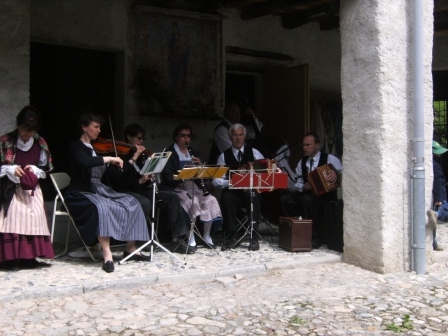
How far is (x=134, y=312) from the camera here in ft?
15.1

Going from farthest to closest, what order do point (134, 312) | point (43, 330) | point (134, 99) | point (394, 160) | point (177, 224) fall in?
point (134, 99)
point (177, 224)
point (394, 160)
point (134, 312)
point (43, 330)

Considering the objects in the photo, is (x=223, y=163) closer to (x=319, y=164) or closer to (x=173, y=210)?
(x=173, y=210)

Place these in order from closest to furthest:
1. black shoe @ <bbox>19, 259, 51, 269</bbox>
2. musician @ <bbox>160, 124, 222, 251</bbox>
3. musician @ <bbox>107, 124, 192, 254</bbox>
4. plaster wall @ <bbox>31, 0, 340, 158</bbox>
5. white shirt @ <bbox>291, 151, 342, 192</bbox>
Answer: black shoe @ <bbox>19, 259, 51, 269</bbox>, musician @ <bbox>107, 124, 192, 254</bbox>, musician @ <bbox>160, 124, 222, 251</bbox>, white shirt @ <bbox>291, 151, 342, 192</bbox>, plaster wall @ <bbox>31, 0, 340, 158</bbox>

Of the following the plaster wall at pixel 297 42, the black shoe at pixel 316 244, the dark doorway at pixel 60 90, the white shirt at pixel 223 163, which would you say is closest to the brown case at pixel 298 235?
the black shoe at pixel 316 244

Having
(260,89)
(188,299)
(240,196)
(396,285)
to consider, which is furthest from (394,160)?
(260,89)

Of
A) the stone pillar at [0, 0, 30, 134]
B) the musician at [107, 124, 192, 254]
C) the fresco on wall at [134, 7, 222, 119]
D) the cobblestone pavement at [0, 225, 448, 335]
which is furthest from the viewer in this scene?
the fresco on wall at [134, 7, 222, 119]

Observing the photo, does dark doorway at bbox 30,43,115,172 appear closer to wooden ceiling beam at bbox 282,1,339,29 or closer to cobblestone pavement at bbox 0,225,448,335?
wooden ceiling beam at bbox 282,1,339,29

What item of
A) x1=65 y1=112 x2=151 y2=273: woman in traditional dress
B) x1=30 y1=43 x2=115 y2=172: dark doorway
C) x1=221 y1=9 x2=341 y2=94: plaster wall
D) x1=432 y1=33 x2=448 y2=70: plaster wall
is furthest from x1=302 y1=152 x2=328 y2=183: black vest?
x1=432 y1=33 x2=448 y2=70: plaster wall

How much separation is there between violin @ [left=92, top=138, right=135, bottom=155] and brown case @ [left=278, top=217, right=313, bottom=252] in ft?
6.33

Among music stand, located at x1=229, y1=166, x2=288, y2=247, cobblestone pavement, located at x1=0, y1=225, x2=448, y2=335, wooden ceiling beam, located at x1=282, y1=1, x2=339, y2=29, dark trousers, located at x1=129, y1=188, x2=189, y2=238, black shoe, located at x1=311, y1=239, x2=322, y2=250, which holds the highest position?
wooden ceiling beam, located at x1=282, y1=1, x2=339, y2=29

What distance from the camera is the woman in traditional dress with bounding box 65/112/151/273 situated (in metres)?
5.76

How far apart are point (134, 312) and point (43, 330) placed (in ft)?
2.28

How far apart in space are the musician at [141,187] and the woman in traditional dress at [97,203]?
22 cm

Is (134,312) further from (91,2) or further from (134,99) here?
(91,2)
